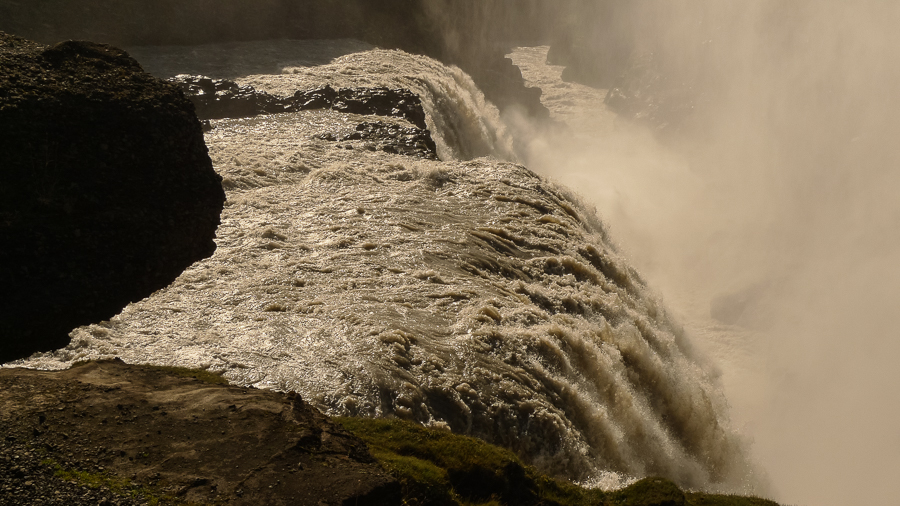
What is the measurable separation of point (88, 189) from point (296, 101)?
1538 centimetres

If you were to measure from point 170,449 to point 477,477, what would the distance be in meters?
2.98

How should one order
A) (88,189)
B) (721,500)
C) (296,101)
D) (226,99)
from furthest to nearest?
1. (296,101)
2. (226,99)
3. (721,500)
4. (88,189)

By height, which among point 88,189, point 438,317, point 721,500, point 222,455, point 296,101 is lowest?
point 721,500

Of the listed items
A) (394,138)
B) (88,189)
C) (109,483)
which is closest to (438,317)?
(88,189)

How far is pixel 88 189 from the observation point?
23.6 feet

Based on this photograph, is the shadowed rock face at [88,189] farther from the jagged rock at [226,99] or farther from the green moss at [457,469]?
the jagged rock at [226,99]

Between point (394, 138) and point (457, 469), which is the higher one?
point (394, 138)

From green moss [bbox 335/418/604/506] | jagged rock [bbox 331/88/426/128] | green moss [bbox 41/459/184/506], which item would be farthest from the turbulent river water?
green moss [bbox 41/459/184/506]

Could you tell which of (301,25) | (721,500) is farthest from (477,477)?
(301,25)

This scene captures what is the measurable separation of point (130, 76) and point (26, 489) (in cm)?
481

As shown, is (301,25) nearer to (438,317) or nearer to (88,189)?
(438,317)

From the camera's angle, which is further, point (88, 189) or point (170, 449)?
point (88, 189)

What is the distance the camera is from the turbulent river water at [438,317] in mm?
9180

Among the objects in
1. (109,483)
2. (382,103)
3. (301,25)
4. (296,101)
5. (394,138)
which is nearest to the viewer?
(109,483)
